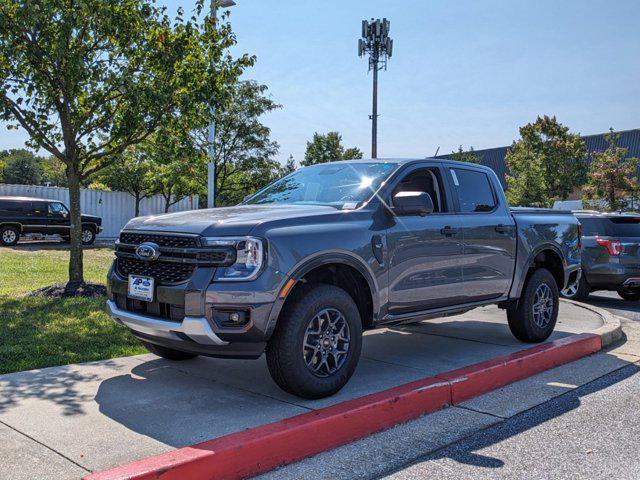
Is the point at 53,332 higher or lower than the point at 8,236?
Answer: lower

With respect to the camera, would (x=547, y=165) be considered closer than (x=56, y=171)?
Yes

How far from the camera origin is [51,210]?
859 inches

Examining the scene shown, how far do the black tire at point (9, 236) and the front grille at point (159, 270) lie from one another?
58.5 feet

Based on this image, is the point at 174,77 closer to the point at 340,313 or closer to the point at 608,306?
the point at 340,313

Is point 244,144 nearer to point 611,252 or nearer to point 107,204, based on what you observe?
point 107,204

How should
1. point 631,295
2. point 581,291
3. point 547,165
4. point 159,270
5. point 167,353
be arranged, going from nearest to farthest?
point 159,270 < point 167,353 < point 581,291 < point 631,295 < point 547,165

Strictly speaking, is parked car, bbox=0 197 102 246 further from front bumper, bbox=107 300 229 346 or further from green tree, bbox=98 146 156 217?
front bumper, bbox=107 300 229 346

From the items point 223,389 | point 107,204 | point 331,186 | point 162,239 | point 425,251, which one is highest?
point 107,204

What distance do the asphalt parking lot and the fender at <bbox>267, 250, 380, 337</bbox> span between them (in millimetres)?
679

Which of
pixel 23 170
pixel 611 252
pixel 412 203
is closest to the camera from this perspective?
pixel 412 203

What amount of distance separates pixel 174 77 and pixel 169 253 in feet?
19.9


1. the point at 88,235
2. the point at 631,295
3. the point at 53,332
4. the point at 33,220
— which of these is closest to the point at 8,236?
the point at 33,220

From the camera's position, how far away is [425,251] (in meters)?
5.37

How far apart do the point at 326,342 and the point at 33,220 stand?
64.2 ft
